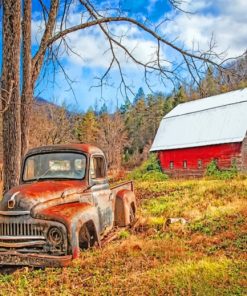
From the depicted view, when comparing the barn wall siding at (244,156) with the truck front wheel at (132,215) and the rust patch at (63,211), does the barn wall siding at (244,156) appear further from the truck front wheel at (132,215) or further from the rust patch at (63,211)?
the rust patch at (63,211)

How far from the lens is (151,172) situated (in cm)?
3347

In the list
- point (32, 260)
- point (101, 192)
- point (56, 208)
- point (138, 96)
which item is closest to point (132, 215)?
point (101, 192)

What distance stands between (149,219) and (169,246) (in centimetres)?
308

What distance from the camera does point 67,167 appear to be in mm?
7602

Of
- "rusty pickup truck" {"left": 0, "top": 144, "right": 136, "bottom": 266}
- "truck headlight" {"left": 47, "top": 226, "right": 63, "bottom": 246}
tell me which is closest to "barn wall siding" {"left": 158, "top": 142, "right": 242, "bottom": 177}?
"rusty pickup truck" {"left": 0, "top": 144, "right": 136, "bottom": 266}

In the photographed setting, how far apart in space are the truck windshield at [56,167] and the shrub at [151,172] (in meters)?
24.2

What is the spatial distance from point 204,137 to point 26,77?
21823 millimetres

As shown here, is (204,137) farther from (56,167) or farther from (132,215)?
(56,167)

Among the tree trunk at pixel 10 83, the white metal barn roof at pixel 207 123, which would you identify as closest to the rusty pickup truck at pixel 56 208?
the tree trunk at pixel 10 83

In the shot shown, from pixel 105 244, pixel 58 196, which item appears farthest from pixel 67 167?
pixel 105 244

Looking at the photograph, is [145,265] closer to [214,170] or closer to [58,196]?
[58,196]

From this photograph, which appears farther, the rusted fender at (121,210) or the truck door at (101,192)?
the rusted fender at (121,210)

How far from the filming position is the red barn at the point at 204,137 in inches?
1089

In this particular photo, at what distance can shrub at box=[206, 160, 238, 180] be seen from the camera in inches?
1045
